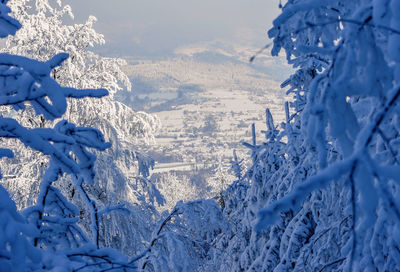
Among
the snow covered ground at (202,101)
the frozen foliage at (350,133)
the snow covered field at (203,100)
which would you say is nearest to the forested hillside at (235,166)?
the frozen foliage at (350,133)

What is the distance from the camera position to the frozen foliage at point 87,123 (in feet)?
27.5

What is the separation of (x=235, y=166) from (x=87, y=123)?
3.65 m

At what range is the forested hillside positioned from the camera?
1070 mm

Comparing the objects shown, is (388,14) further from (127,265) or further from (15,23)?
(15,23)

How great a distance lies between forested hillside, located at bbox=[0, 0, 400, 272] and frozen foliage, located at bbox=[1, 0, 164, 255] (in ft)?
0.12

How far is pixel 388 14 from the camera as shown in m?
1.10

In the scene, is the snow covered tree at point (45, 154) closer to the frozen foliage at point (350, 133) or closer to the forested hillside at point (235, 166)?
the forested hillside at point (235, 166)

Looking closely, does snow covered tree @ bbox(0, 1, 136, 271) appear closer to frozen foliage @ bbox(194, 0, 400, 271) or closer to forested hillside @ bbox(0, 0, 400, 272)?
forested hillside @ bbox(0, 0, 400, 272)

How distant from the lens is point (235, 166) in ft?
29.1

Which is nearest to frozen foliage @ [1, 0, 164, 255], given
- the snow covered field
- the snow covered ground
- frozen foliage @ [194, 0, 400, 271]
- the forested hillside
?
the forested hillside

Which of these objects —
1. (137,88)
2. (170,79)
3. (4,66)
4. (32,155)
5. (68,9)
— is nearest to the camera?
(4,66)

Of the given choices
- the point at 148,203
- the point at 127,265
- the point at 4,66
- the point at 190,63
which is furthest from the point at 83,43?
the point at 190,63

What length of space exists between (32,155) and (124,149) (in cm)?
232

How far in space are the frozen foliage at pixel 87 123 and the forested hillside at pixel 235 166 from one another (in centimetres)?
4
